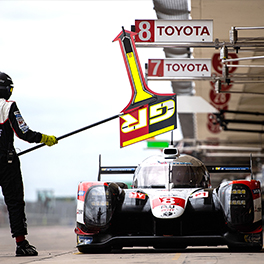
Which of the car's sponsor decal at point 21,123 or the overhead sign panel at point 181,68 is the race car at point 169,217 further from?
the overhead sign panel at point 181,68

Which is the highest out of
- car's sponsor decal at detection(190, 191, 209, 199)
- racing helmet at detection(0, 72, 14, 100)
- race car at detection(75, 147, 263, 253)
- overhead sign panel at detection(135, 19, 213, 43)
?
overhead sign panel at detection(135, 19, 213, 43)

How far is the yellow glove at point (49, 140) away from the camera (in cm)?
738

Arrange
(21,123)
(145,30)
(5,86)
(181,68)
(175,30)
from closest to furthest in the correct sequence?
(21,123)
(5,86)
(175,30)
(145,30)
(181,68)

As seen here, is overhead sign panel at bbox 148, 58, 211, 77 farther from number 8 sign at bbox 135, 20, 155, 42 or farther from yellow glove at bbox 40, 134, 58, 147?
yellow glove at bbox 40, 134, 58, 147

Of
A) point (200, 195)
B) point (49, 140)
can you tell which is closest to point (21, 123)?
point (49, 140)

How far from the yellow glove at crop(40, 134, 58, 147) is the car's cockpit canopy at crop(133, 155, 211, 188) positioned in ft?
5.96

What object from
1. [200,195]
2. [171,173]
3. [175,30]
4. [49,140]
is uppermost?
[175,30]

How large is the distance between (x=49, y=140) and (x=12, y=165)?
53cm

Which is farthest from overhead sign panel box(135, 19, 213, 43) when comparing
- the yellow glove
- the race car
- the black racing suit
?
the black racing suit

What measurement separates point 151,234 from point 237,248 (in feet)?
3.44

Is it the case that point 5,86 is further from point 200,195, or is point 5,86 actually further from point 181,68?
point 181,68

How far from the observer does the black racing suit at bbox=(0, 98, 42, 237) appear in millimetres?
7195

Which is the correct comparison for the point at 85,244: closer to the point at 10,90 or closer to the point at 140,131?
the point at 10,90

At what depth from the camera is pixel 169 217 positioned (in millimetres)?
7234
